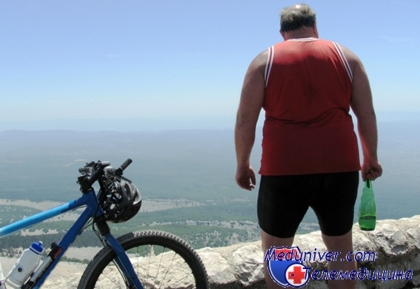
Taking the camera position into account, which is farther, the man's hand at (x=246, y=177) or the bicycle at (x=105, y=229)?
the man's hand at (x=246, y=177)

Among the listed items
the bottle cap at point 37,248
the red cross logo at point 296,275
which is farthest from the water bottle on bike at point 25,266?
the red cross logo at point 296,275

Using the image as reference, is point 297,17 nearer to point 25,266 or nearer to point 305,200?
point 305,200

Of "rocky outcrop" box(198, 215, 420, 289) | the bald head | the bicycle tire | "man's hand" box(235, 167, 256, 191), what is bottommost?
"rocky outcrop" box(198, 215, 420, 289)

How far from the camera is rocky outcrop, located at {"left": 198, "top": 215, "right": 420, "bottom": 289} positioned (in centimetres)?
317

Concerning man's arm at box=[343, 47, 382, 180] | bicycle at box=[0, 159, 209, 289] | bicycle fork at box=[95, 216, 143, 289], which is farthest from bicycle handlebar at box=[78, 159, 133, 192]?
man's arm at box=[343, 47, 382, 180]

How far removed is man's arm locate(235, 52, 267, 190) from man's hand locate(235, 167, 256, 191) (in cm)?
2

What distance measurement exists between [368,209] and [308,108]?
3.34ft

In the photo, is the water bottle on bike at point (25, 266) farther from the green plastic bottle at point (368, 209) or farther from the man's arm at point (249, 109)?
the green plastic bottle at point (368, 209)

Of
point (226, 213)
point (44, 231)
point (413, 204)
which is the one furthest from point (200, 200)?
point (44, 231)

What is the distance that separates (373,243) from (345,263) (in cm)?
124

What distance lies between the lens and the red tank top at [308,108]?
2168 mm

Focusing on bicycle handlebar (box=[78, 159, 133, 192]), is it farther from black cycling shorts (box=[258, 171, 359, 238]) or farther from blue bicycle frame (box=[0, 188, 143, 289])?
black cycling shorts (box=[258, 171, 359, 238])

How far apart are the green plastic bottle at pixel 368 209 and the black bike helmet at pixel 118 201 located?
1.53 meters

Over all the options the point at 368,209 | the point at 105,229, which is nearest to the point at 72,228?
the point at 105,229
